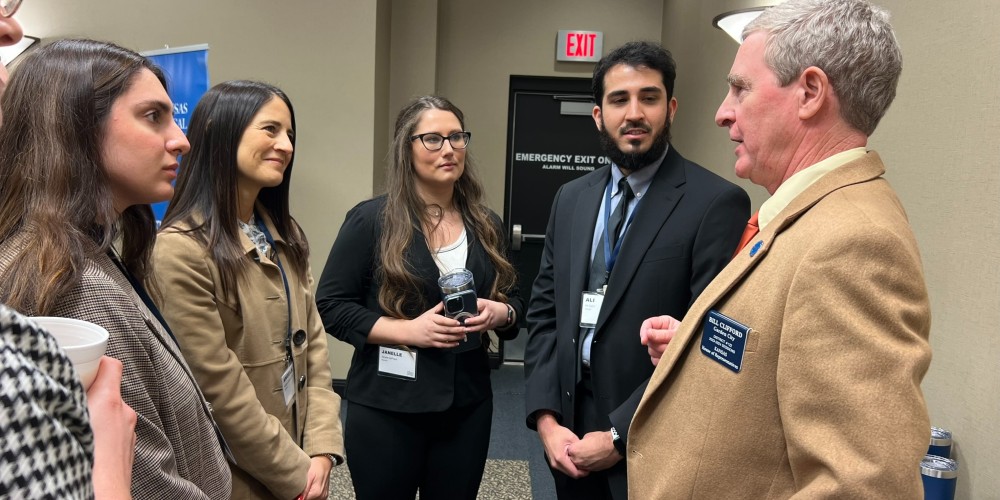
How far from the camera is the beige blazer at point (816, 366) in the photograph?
77 cm

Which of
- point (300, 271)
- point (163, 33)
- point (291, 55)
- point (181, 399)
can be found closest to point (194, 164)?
point (300, 271)

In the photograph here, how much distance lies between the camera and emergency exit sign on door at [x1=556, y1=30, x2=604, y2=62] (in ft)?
16.2

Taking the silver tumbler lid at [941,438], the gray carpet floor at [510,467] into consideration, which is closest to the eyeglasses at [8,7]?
the silver tumbler lid at [941,438]

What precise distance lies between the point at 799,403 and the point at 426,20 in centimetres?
445

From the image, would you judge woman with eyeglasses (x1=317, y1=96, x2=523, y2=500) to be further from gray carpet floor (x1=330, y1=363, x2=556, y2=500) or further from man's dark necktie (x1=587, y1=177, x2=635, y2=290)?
gray carpet floor (x1=330, y1=363, x2=556, y2=500)

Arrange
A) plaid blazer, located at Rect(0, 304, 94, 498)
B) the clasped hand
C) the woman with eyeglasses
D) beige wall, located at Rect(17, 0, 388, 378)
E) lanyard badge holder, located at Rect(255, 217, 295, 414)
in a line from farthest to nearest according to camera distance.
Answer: beige wall, located at Rect(17, 0, 388, 378)
the woman with eyeglasses
lanyard badge holder, located at Rect(255, 217, 295, 414)
the clasped hand
plaid blazer, located at Rect(0, 304, 94, 498)

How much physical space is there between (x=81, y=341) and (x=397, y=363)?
1.25 metres

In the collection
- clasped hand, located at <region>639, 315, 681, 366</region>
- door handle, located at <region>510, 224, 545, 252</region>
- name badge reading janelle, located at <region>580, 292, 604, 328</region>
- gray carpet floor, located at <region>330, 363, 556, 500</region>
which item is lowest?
gray carpet floor, located at <region>330, 363, 556, 500</region>

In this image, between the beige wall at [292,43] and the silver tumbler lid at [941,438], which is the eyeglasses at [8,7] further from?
the beige wall at [292,43]

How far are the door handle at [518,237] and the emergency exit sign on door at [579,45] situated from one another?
1.43m

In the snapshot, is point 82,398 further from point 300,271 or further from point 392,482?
point 392,482

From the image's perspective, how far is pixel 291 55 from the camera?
394 centimetres

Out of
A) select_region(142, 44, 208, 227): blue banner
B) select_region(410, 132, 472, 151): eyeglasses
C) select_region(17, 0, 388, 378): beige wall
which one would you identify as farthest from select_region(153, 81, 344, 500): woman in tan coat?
select_region(17, 0, 388, 378): beige wall

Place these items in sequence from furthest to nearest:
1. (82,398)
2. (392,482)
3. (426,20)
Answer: (426,20) → (392,482) → (82,398)
